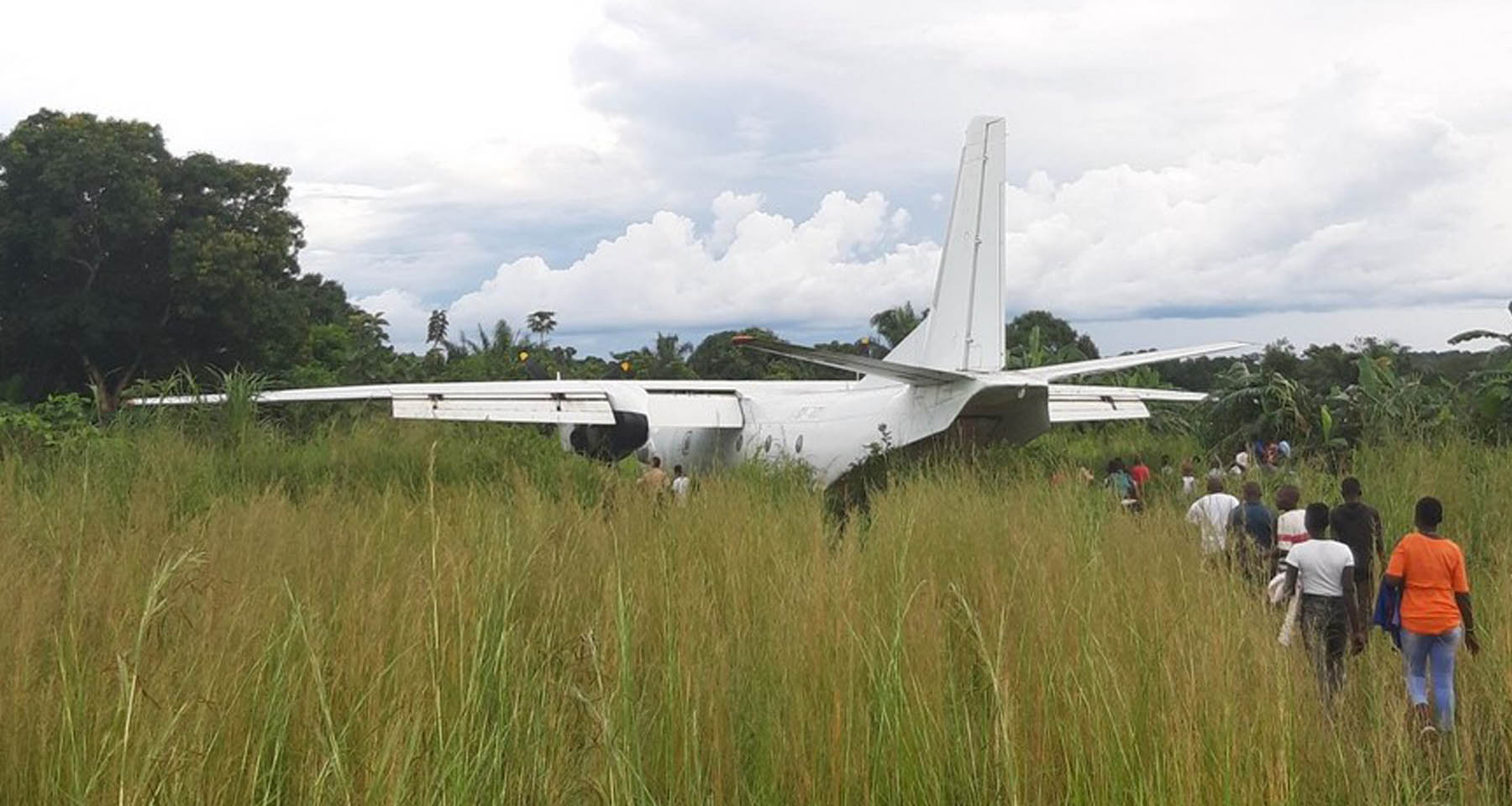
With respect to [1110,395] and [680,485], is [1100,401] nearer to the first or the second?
[1110,395]

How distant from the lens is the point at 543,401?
17.5 m

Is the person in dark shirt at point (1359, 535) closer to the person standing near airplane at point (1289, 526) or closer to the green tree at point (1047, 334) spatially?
the person standing near airplane at point (1289, 526)

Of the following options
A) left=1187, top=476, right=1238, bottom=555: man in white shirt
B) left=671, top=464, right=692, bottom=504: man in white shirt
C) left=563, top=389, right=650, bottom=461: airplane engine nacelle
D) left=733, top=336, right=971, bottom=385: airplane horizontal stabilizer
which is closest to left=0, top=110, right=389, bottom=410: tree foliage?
left=563, top=389, right=650, bottom=461: airplane engine nacelle

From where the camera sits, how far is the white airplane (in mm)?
15328

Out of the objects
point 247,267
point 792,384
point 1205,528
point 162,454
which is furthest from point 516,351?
point 1205,528

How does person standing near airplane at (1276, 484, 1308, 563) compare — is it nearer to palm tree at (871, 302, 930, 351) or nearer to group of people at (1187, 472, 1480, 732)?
group of people at (1187, 472, 1480, 732)

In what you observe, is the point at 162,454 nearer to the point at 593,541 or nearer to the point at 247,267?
the point at 593,541

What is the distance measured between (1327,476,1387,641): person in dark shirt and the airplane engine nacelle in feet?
35.6

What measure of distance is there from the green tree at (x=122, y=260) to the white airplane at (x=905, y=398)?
56.1 ft

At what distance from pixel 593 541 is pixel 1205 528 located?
12.3 ft

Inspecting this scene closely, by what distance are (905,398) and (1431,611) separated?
10356mm

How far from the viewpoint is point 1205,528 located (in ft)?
24.6

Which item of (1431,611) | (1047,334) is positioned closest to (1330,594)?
(1431,611)

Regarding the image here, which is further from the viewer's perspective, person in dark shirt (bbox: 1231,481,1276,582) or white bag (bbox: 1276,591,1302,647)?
person in dark shirt (bbox: 1231,481,1276,582)
